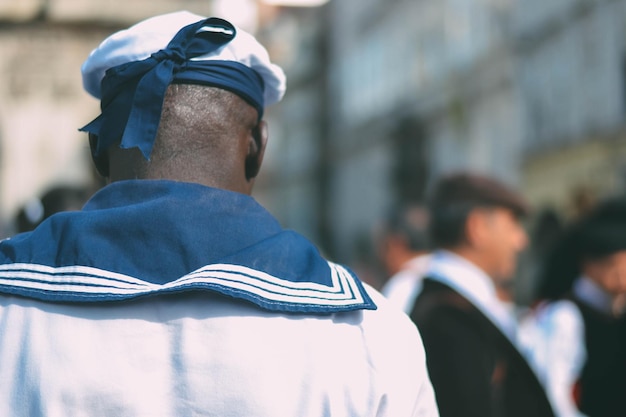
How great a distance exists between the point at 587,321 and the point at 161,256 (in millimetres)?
4166

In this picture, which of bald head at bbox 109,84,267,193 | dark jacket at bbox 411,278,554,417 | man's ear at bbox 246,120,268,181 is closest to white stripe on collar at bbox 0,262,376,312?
bald head at bbox 109,84,267,193

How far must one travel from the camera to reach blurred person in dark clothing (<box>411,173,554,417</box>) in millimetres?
3715

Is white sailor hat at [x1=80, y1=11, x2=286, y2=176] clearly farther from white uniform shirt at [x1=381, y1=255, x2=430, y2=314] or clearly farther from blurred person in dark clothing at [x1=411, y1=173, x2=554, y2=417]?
white uniform shirt at [x1=381, y1=255, x2=430, y2=314]

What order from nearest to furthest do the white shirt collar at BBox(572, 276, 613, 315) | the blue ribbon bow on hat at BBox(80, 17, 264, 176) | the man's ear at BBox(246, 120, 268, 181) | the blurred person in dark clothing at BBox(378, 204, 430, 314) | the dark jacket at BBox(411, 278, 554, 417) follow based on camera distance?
the blue ribbon bow on hat at BBox(80, 17, 264, 176)
the man's ear at BBox(246, 120, 268, 181)
the dark jacket at BBox(411, 278, 554, 417)
the white shirt collar at BBox(572, 276, 613, 315)
the blurred person in dark clothing at BBox(378, 204, 430, 314)

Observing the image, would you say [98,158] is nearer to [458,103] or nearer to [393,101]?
[458,103]

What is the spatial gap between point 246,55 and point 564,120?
20.3m

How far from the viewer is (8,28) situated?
10.4 m

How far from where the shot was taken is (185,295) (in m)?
1.92

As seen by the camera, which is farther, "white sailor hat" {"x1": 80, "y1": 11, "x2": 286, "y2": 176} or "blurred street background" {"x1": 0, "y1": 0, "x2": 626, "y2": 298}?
"blurred street background" {"x1": 0, "y1": 0, "x2": 626, "y2": 298}

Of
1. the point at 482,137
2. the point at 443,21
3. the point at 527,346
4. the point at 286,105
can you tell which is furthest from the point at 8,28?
the point at 286,105

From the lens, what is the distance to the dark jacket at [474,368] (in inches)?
145

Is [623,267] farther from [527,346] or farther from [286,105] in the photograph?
[286,105]

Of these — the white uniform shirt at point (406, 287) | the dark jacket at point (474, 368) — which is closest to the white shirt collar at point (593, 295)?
the white uniform shirt at point (406, 287)

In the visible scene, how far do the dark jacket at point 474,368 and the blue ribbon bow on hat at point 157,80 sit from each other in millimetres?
1793
